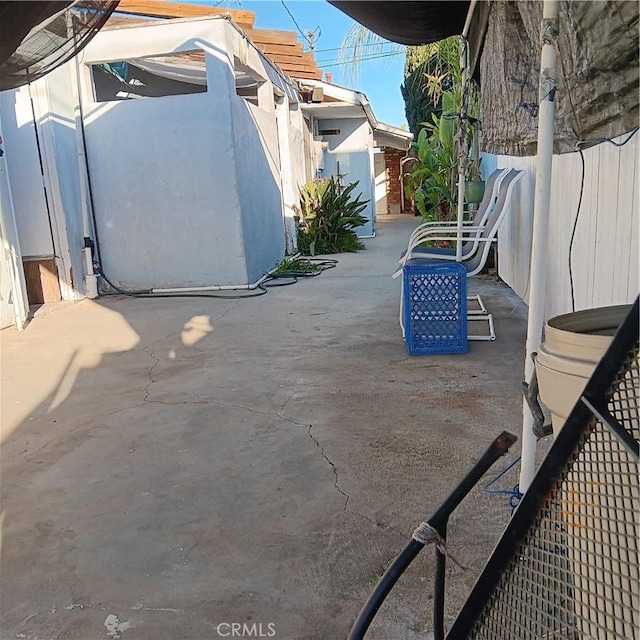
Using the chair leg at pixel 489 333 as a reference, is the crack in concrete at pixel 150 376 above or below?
below

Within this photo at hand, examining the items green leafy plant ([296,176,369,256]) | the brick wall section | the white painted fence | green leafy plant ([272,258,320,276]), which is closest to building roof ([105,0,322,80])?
green leafy plant ([296,176,369,256])

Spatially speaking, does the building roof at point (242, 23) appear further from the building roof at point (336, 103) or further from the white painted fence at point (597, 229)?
the white painted fence at point (597, 229)

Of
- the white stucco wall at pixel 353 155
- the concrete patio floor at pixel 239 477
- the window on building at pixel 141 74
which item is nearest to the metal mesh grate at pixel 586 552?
the concrete patio floor at pixel 239 477

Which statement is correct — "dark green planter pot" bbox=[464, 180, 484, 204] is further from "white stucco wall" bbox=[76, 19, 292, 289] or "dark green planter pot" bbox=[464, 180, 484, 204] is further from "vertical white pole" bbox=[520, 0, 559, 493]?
"vertical white pole" bbox=[520, 0, 559, 493]

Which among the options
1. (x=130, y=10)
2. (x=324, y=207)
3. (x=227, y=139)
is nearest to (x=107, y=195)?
(x=227, y=139)

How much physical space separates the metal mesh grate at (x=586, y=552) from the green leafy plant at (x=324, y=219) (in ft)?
26.8

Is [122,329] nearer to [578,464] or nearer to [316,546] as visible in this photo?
[316,546]

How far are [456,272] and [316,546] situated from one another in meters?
2.08

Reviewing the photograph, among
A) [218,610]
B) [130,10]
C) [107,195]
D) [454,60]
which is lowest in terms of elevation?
[218,610]

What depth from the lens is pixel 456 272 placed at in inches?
127

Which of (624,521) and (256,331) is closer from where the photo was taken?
(624,521)

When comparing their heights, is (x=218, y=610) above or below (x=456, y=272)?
below

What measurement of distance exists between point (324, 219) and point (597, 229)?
677cm

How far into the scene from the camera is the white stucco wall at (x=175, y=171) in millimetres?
5668
